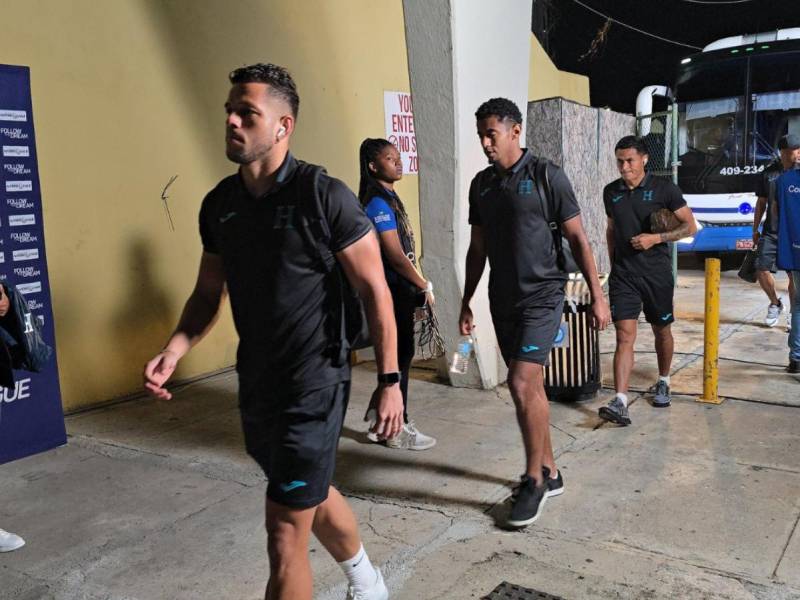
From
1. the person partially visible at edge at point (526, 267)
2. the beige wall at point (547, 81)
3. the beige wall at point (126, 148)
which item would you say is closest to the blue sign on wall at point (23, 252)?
the beige wall at point (126, 148)

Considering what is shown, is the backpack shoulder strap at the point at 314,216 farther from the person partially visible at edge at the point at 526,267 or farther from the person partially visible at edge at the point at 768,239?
the person partially visible at edge at the point at 768,239

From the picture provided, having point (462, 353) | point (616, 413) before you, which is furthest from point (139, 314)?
point (616, 413)

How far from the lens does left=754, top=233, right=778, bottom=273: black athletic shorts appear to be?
26.4 ft

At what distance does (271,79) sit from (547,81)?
1298 centimetres

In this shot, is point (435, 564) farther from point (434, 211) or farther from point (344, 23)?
point (344, 23)

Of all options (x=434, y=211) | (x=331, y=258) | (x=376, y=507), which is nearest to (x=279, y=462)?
(x=331, y=258)

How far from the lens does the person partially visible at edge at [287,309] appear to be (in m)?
2.53

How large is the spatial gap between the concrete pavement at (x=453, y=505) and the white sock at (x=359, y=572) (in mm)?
305

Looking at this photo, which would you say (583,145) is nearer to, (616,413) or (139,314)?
(616,413)

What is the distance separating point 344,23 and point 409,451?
18.5 feet

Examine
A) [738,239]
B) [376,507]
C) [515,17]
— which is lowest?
[376,507]

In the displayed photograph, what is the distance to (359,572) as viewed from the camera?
9.95 feet

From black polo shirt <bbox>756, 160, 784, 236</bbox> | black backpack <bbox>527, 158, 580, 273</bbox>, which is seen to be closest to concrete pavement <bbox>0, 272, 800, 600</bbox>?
black backpack <bbox>527, 158, 580, 273</bbox>

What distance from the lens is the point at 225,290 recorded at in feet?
9.62
